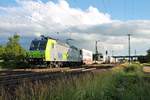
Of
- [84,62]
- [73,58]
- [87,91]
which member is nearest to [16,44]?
[84,62]

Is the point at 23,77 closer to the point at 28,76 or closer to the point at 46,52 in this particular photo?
the point at 28,76

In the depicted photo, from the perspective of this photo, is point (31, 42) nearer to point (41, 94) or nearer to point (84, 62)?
point (84, 62)

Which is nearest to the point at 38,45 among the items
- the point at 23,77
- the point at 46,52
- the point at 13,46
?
the point at 46,52

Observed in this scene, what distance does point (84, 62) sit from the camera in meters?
76.1

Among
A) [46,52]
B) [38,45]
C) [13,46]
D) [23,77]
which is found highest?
[13,46]

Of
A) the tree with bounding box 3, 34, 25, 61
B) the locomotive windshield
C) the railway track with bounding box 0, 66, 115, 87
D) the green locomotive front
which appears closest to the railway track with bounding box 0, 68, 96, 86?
the railway track with bounding box 0, 66, 115, 87

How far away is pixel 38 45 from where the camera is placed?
4709cm

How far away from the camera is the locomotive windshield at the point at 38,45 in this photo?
46.4 meters

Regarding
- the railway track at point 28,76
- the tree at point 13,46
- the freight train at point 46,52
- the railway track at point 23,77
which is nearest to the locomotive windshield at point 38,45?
the freight train at point 46,52

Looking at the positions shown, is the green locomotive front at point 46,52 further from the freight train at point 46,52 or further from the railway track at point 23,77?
the railway track at point 23,77

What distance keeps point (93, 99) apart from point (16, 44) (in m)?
71.0

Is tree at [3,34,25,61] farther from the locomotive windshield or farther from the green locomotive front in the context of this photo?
the locomotive windshield

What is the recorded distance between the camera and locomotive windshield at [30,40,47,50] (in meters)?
46.4

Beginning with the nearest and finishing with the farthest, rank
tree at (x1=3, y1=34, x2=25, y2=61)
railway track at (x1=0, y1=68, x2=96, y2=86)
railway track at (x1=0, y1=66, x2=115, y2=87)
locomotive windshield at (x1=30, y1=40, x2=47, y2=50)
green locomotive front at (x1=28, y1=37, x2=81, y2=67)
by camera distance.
A: railway track at (x1=0, y1=68, x2=96, y2=86)
railway track at (x1=0, y1=66, x2=115, y2=87)
green locomotive front at (x1=28, y1=37, x2=81, y2=67)
locomotive windshield at (x1=30, y1=40, x2=47, y2=50)
tree at (x1=3, y1=34, x2=25, y2=61)
